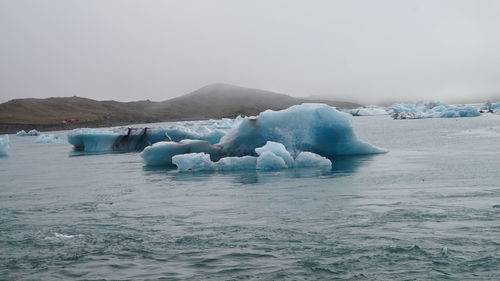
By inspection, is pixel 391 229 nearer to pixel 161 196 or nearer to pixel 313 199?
pixel 313 199

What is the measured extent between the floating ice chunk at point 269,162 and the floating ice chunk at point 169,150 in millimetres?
2529

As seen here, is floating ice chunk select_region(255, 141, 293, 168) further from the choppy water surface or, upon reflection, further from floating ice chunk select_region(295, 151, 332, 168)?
the choppy water surface

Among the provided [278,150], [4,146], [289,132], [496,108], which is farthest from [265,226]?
[496,108]

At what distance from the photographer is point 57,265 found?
6.66 metres

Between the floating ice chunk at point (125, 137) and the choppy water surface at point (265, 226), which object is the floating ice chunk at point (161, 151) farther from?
the floating ice chunk at point (125, 137)

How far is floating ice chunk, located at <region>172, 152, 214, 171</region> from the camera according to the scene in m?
15.9

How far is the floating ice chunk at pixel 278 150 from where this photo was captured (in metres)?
15.5

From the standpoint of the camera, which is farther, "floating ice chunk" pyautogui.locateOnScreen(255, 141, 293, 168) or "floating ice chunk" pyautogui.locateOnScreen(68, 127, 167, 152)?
"floating ice chunk" pyautogui.locateOnScreen(68, 127, 167, 152)

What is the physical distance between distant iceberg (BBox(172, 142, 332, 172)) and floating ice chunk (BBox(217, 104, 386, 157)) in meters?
1.25

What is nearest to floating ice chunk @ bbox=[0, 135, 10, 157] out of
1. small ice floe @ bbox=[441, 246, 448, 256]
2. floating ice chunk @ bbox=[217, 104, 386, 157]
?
floating ice chunk @ bbox=[217, 104, 386, 157]

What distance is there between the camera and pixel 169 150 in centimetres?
1836

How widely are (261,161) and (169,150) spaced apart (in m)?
4.36

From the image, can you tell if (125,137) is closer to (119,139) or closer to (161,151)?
(119,139)

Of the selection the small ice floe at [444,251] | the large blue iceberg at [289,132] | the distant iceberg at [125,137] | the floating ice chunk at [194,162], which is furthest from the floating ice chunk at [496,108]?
the small ice floe at [444,251]
